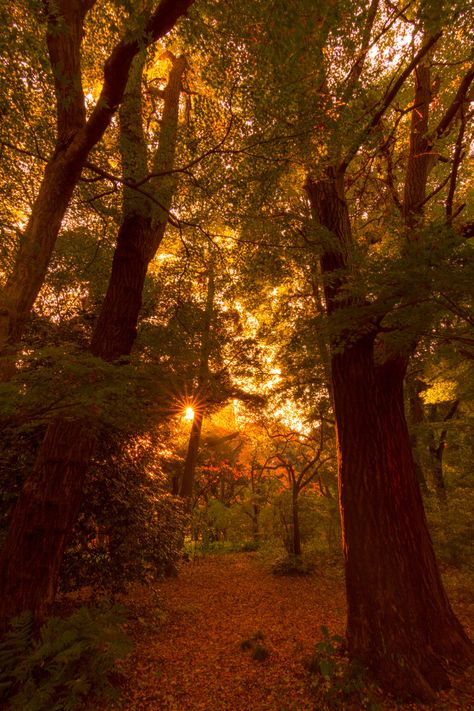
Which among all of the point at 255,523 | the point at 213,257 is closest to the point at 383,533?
the point at 213,257

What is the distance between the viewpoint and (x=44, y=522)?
13.0 ft

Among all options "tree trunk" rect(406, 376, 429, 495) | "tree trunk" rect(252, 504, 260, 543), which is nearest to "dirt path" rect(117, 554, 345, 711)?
"tree trunk" rect(406, 376, 429, 495)

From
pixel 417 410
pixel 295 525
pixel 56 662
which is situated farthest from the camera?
pixel 417 410

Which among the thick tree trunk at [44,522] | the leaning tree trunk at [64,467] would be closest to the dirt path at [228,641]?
the thick tree trunk at [44,522]

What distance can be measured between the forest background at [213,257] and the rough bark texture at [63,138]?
0.06 ft

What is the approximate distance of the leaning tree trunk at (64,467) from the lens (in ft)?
12.3

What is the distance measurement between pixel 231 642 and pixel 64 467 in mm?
4267

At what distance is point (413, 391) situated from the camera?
12477 millimetres

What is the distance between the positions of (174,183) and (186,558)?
24.4ft

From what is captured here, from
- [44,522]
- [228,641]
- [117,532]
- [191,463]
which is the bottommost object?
[228,641]

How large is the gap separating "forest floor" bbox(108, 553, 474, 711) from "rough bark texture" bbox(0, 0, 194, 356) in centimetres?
441

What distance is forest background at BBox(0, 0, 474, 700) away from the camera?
336 centimetres

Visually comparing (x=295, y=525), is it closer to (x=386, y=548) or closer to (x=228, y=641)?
(x=228, y=641)

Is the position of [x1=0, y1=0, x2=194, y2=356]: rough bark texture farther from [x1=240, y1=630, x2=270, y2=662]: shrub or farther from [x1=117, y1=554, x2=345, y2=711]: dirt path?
[x1=240, y1=630, x2=270, y2=662]: shrub
